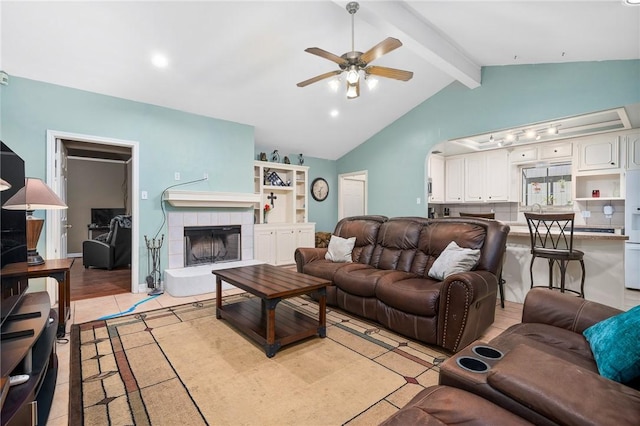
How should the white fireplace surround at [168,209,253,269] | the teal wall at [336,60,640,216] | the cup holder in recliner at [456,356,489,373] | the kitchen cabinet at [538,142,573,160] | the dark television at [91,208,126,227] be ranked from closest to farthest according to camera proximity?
1. the cup holder in recliner at [456,356,489,373]
2. the teal wall at [336,60,640,216]
3. the white fireplace surround at [168,209,253,269]
4. the kitchen cabinet at [538,142,573,160]
5. the dark television at [91,208,126,227]

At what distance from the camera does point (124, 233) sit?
5469mm

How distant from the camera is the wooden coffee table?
2303 millimetres

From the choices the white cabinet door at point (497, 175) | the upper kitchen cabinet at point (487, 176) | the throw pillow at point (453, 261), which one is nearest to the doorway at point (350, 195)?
the upper kitchen cabinet at point (487, 176)

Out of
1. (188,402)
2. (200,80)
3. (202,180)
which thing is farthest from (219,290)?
(200,80)

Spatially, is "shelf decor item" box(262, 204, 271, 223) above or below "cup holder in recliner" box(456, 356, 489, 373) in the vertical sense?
Answer: above

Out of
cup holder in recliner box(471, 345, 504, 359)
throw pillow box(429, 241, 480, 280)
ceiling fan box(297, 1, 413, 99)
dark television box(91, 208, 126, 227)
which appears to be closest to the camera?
cup holder in recliner box(471, 345, 504, 359)

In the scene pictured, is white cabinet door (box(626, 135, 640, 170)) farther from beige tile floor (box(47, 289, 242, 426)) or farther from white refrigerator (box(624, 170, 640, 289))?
beige tile floor (box(47, 289, 242, 426))

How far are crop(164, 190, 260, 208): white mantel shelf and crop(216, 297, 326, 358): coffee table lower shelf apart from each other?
1.82m

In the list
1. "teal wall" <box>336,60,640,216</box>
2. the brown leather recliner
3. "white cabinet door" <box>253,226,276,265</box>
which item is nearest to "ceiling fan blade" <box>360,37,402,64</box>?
"teal wall" <box>336,60,640,216</box>

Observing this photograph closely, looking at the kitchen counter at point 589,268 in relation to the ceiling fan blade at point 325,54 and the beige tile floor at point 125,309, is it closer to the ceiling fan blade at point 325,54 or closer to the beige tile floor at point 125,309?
the beige tile floor at point 125,309

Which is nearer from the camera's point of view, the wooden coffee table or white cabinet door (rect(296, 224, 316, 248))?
the wooden coffee table

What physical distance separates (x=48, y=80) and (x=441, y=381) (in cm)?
473

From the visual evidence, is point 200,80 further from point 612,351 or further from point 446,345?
point 612,351

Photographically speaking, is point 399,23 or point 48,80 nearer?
point 399,23
